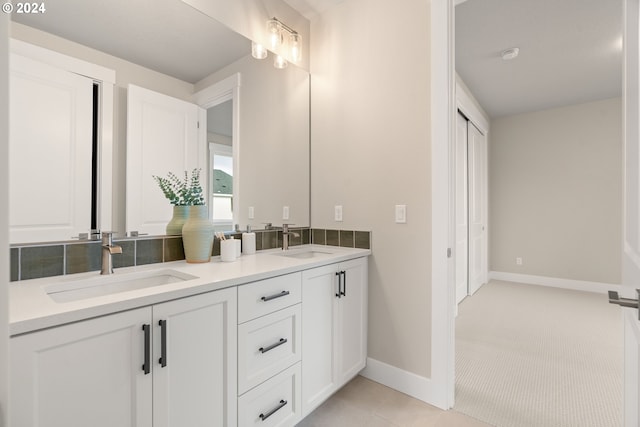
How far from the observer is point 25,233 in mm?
1110

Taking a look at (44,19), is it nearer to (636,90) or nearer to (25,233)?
(25,233)

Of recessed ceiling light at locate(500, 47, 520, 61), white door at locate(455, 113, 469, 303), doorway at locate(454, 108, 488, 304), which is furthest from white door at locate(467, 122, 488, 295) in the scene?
recessed ceiling light at locate(500, 47, 520, 61)

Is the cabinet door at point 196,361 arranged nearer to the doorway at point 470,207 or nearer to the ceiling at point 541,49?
the ceiling at point 541,49

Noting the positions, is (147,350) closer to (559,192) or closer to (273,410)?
(273,410)

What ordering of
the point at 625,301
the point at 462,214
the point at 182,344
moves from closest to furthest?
1. the point at 625,301
2. the point at 182,344
3. the point at 462,214

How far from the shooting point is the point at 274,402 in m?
1.35

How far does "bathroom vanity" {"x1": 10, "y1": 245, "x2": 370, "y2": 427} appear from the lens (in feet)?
2.57

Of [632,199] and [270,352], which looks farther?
[270,352]

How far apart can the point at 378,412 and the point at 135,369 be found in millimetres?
1318

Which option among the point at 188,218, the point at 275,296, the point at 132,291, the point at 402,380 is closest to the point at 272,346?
the point at 275,296

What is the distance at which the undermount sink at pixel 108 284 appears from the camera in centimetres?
108

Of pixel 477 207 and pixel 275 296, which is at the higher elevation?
pixel 477 207

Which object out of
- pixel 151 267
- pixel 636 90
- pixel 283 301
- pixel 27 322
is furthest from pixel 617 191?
pixel 27 322

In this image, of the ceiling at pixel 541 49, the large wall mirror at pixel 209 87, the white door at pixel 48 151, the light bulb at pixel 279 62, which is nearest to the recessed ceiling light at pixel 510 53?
the ceiling at pixel 541 49
